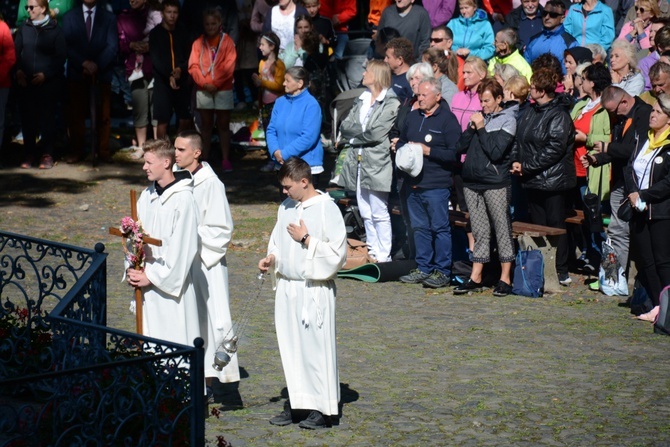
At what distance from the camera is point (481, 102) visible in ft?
40.2

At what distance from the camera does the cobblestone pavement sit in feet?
26.8

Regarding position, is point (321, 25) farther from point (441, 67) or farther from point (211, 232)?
point (211, 232)

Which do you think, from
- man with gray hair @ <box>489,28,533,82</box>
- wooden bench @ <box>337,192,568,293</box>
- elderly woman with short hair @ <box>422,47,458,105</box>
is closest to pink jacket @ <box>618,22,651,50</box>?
man with gray hair @ <box>489,28,533,82</box>

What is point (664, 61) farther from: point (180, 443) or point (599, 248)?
point (180, 443)

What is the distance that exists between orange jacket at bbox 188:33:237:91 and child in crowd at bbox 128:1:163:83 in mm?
1195

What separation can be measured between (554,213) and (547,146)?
2.57ft

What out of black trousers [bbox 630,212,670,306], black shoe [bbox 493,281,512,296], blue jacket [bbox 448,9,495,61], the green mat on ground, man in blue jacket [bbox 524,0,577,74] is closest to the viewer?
black trousers [bbox 630,212,670,306]

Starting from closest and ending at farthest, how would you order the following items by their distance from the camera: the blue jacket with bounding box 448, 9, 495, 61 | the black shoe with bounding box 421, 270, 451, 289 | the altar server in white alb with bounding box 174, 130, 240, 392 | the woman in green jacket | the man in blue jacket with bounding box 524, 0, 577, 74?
the altar server in white alb with bounding box 174, 130, 240, 392, the woman in green jacket, the black shoe with bounding box 421, 270, 451, 289, the man in blue jacket with bounding box 524, 0, 577, 74, the blue jacket with bounding box 448, 9, 495, 61

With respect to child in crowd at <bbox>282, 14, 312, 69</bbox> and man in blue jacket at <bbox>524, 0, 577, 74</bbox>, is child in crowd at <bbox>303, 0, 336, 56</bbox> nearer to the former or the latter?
→ child in crowd at <bbox>282, 14, 312, 69</bbox>

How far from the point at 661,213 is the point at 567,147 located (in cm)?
165

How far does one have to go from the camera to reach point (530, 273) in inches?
480

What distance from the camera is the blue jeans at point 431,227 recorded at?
41.4ft

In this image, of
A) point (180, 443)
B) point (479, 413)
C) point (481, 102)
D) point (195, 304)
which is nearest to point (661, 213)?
point (481, 102)

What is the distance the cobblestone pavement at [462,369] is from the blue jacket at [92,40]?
4.58m
